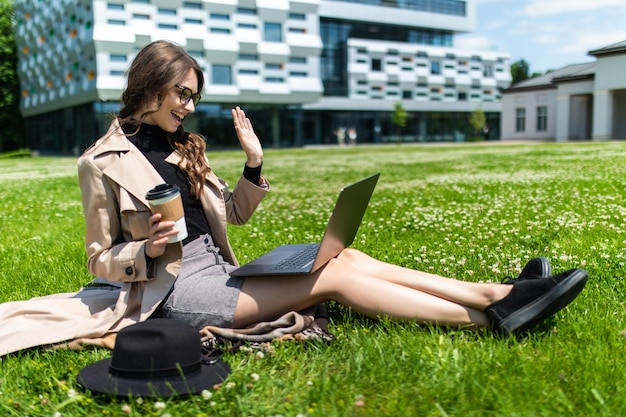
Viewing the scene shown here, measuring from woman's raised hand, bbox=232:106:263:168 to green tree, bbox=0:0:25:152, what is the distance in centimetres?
6202

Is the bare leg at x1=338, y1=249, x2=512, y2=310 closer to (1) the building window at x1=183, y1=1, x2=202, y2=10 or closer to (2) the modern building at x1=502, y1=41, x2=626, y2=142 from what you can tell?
(1) the building window at x1=183, y1=1, x2=202, y2=10

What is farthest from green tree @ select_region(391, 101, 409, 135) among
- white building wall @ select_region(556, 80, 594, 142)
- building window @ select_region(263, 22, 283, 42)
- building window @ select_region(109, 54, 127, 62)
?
building window @ select_region(109, 54, 127, 62)

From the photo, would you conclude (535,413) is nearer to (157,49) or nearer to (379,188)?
(157,49)

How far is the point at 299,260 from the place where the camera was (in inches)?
143

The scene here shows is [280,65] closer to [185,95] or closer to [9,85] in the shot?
[9,85]

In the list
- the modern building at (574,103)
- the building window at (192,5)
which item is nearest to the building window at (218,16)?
the building window at (192,5)

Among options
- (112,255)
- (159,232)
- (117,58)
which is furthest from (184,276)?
(117,58)

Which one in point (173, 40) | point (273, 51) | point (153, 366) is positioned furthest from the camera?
point (273, 51)

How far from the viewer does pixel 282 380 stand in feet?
9.78

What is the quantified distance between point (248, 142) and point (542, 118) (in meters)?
65.0

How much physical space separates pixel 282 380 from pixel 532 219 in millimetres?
5541

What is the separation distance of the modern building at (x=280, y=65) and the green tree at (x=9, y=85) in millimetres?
1103

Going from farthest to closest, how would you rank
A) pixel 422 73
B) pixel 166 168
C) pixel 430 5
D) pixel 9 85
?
pixel 430 5 < pixel 422 73 < pixel 9 85 < pixel 166 168

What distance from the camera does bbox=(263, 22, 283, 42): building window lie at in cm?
5466
